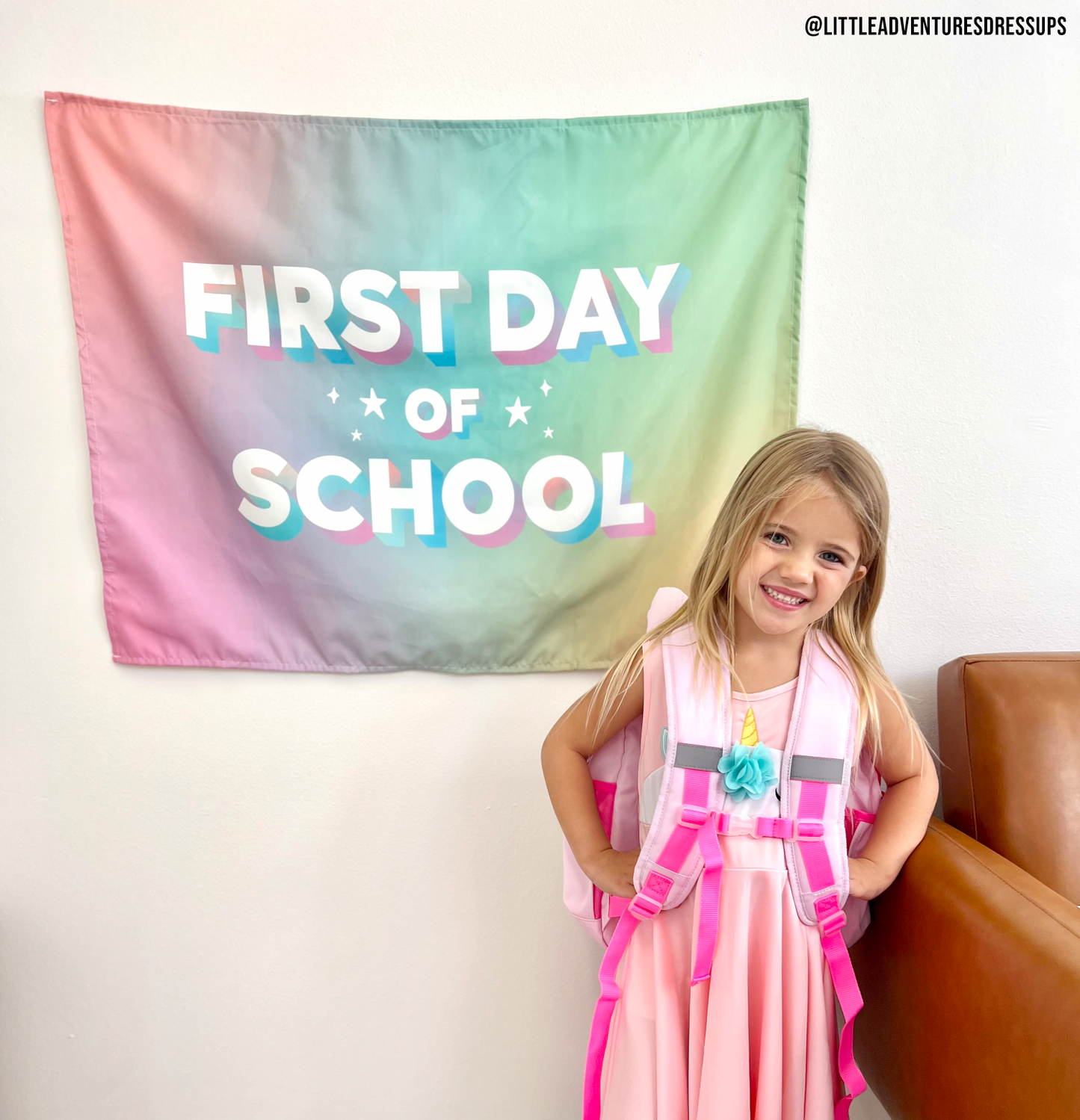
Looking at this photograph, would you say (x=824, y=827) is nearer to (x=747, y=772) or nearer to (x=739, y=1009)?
(x=747, y=772)

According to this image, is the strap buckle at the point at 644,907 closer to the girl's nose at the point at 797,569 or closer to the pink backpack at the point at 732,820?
the pink backpack at the point at 732,820

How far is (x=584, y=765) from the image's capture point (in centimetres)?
113

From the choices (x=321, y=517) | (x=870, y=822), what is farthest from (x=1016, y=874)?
(x=321, y=517)

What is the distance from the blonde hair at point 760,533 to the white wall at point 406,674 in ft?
0.74

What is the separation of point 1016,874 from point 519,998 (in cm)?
82

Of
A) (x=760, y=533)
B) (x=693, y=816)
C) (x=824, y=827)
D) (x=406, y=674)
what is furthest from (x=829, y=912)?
(x=406, y=674)

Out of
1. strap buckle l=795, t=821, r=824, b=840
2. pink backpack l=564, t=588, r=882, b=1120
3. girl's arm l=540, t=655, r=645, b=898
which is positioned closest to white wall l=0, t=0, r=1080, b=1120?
girl's arm l=540, t=655, r=645, b=898

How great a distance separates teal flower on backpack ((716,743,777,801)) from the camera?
0.99 metres

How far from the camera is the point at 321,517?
1.28m

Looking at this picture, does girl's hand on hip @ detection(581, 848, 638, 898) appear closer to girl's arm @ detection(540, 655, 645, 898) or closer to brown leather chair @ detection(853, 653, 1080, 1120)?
girl's arm @ detection(540, 655, 645, 898)

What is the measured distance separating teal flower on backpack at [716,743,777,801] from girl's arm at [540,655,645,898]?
16cm

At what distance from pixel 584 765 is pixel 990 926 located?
0.52 metres

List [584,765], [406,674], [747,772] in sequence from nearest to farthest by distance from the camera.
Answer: [747,772] < [584,765] < [406,674]

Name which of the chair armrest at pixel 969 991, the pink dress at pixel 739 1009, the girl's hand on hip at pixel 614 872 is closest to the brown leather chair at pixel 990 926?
the chair armrest at pixel 969 991
